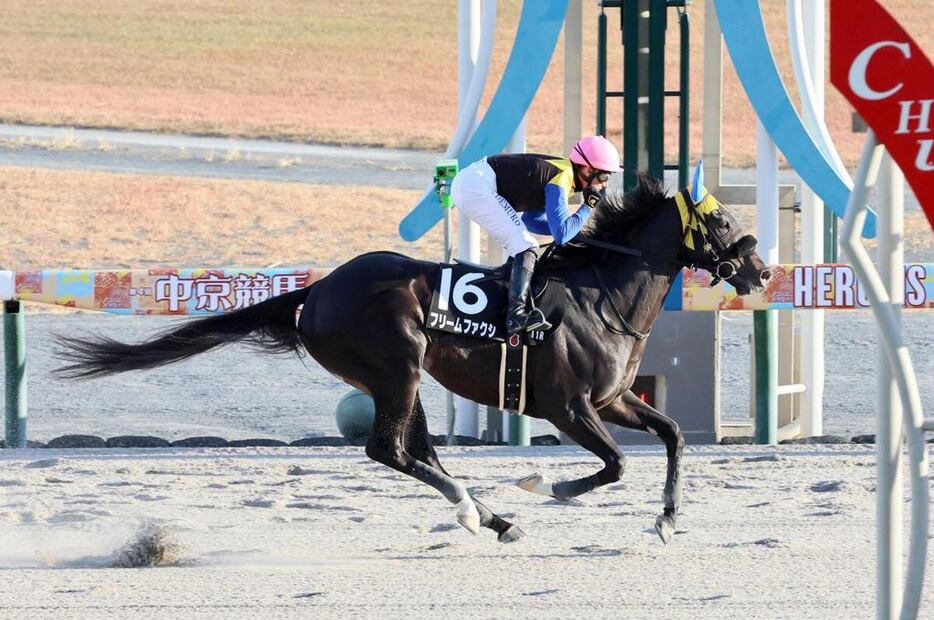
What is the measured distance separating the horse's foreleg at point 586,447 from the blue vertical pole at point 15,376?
Result: 3.30 meters

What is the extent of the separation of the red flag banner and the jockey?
9.65 feet

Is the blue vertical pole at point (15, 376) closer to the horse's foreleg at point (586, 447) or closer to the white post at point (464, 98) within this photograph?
the white post at point (464, 98)

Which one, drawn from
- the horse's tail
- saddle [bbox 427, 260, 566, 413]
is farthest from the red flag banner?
the horse's tail

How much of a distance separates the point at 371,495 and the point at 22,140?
19539 mm

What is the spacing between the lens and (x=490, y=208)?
21.5 feet

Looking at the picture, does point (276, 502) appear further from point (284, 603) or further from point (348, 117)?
point (348, 117)

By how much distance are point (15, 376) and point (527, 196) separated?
130 inches

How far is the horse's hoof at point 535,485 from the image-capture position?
20.9ft

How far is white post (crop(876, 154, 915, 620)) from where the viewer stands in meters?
3.61

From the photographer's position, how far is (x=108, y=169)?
22906 mm

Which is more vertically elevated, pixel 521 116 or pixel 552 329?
pixel 521 116

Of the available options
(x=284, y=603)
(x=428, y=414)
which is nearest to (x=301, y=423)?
(x=428, y=414)

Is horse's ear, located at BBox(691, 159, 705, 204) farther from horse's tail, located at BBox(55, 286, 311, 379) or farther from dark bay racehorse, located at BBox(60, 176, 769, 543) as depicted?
horse's tail, located at BBox(55, 286, 311, 379)

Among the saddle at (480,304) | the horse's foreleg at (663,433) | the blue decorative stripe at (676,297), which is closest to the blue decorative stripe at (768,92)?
the blue decorative stripe at (676,297)
